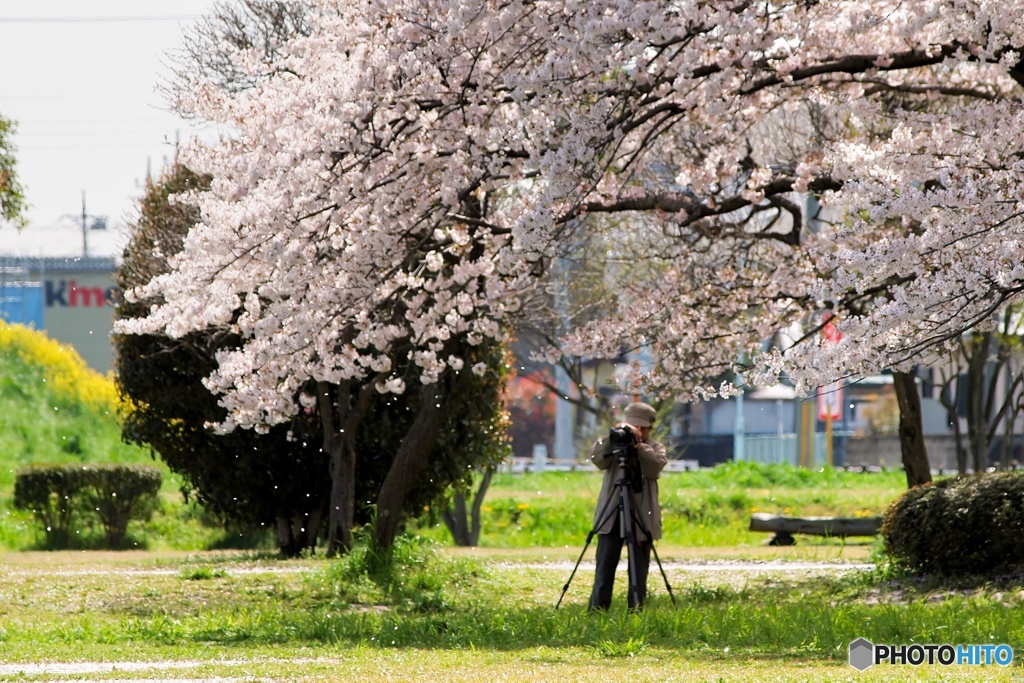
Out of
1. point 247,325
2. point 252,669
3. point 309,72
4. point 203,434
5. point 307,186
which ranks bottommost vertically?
point 252,669

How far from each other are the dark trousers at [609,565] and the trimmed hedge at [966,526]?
343 centimetres

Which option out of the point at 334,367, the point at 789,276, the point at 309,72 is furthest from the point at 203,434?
the point at 789,276

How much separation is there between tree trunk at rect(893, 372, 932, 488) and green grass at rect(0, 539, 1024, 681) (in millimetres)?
1583

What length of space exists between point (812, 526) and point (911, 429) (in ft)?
16.9

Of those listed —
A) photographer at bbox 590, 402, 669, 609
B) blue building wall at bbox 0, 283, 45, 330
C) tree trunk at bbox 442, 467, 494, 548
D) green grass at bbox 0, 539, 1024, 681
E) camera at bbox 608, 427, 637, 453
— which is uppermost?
blue building wall at bbox 0, 283, 45, 330

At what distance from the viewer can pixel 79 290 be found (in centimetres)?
5369

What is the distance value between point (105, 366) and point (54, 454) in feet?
79.6

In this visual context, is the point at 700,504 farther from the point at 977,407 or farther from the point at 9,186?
the point at 9,186

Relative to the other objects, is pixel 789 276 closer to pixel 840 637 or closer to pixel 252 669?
pixel 840 637

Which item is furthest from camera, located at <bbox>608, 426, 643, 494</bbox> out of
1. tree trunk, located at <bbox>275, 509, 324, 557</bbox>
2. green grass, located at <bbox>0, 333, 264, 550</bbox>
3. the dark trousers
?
green grass, located at <bbox>0, 333, 264, 550</bbox>

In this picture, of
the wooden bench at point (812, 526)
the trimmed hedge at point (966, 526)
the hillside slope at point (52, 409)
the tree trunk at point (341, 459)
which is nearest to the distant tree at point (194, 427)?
the tree trunk at point (341, 459)

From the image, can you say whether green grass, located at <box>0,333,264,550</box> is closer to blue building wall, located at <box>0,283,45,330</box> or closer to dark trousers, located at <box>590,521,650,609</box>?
dark trousers, located at <box>590,521,650,609</box>

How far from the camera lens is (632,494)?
30.0 feet

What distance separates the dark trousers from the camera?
921 centimetres
